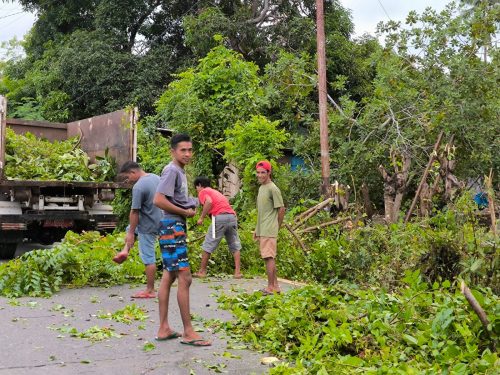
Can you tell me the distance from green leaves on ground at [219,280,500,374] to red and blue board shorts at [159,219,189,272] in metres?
0.94

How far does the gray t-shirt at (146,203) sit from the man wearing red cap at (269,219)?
134 cm

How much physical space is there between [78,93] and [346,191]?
49.1 ft

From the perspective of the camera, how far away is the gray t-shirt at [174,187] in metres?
5.55

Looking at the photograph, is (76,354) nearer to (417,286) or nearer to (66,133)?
(417,286)

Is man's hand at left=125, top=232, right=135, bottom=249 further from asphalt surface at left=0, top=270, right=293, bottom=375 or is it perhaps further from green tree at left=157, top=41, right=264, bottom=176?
green tree at left=157, top=41, right=264, bottom=176

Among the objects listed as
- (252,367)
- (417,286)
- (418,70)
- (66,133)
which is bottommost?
(252,367)

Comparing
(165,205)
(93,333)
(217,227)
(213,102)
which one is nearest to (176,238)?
(165,205)

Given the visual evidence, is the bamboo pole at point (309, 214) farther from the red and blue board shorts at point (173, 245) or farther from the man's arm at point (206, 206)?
the red and blue board shorts at point (173, 245)

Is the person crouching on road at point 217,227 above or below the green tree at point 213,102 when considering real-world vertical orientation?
below

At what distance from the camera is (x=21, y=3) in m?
28.0

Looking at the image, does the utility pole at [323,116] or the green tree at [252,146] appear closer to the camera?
the green tree at [252,146]

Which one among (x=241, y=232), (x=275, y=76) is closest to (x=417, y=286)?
(x=241, y=232)

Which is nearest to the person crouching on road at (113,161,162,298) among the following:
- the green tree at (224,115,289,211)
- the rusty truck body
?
the rusty truck body

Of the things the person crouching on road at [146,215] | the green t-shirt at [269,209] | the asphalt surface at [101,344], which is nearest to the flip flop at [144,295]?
the person crouching on road at [146,215]
